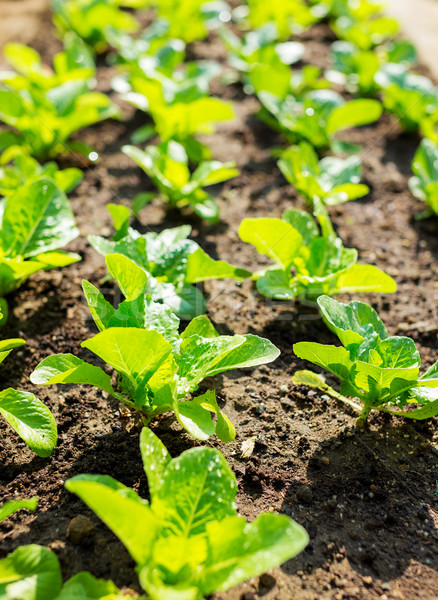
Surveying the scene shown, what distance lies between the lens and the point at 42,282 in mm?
2541

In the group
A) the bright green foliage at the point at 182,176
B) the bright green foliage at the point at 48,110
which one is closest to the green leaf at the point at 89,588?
the bright green foliage at the point at 182,176

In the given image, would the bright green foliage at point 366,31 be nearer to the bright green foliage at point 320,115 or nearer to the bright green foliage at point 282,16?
the bright green foliage at point 282,16

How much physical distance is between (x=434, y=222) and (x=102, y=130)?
7.24 ft

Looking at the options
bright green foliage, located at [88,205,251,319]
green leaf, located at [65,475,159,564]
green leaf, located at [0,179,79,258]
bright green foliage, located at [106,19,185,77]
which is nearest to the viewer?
green leaf, located at [65,475,159,564]

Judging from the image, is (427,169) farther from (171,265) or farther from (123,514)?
(123,514)

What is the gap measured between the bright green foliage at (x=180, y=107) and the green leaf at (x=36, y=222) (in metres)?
1.03

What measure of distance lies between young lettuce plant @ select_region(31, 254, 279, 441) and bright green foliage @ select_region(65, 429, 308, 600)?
162 mm

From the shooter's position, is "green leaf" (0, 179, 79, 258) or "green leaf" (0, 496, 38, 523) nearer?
"green leaf" (0, 496, 38, 523)

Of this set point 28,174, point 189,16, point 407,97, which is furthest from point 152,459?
point 189,16

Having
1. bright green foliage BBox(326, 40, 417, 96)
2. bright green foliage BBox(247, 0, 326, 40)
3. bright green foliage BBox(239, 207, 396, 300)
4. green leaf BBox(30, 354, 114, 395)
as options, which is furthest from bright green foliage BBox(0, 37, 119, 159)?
bright green foliage BBox(247, 0, 326, 40)

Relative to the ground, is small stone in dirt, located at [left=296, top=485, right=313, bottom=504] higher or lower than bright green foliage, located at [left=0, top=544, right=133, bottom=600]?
lower

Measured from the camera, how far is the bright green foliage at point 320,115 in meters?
3.24

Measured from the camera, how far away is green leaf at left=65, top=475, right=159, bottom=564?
1232 mm

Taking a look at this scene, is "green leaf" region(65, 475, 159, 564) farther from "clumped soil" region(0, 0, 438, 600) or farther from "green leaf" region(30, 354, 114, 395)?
"green leaf" region(30, 354, 114, 395)
